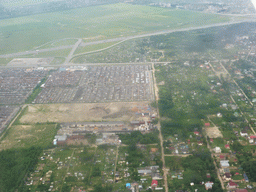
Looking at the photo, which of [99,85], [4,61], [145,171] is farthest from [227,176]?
[4,61]

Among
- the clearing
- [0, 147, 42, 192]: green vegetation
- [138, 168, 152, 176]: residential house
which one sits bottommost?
[138, 168, 152, 176]: residential house

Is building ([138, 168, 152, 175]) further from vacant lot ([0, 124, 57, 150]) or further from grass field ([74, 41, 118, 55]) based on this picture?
grass field ([74, 41, 118, 55])

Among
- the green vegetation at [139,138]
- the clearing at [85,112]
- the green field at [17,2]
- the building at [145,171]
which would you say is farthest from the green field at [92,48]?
the green field at [17,2]

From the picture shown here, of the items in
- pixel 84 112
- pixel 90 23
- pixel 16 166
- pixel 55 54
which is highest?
pixel 90 23

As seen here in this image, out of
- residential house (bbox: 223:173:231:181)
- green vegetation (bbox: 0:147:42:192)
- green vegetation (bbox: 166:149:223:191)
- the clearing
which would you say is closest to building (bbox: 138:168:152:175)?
green vegetation (bbox: 166:149:223:191)

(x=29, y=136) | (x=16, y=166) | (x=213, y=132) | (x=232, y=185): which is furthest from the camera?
(x=29, y=136)

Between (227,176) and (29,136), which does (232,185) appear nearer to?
(227,176)

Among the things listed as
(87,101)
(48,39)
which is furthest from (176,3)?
(87,101)
